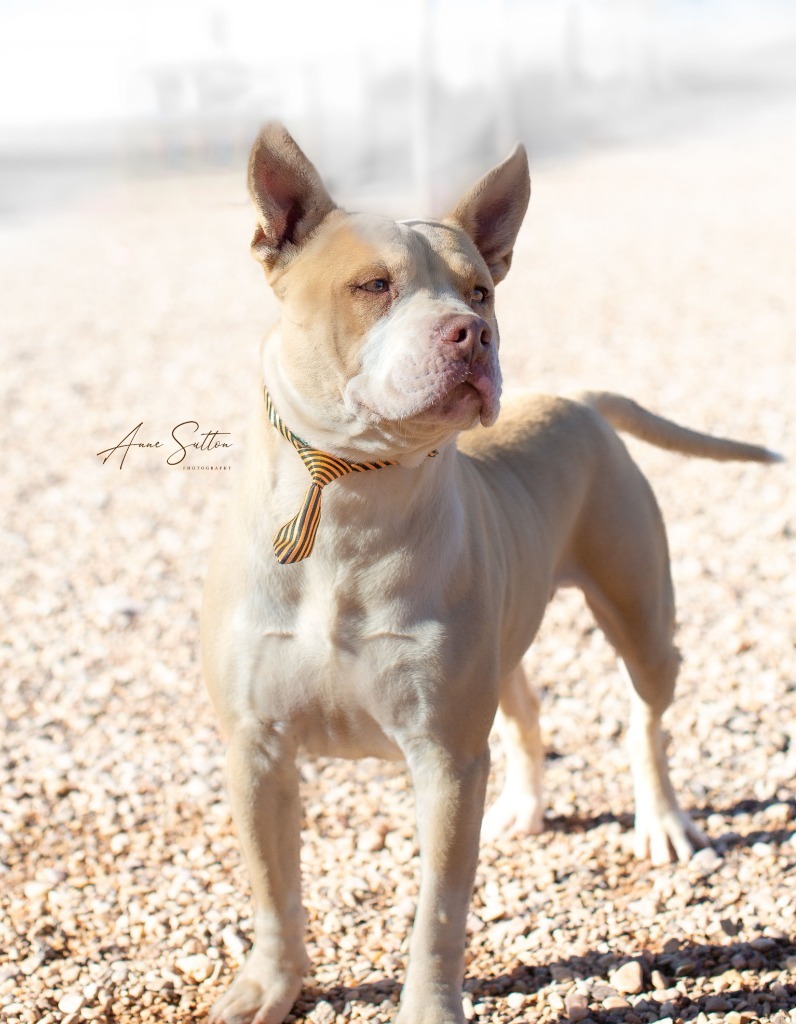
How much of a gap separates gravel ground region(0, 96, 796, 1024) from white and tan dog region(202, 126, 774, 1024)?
0.51 metres

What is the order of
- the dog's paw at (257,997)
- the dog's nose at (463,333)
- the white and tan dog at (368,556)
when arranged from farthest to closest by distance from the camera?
the dog's paw at (257,997), the white and tan dog at (368,556), the dog's nose at (463,333)

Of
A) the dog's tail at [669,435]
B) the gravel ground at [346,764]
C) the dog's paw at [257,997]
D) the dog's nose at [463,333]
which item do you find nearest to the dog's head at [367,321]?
the dog's nose at [463,333]

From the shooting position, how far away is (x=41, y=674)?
525cm

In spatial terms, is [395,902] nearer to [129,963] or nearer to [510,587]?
[129,963]

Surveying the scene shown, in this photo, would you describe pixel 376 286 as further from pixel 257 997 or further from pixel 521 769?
pixel 521 769

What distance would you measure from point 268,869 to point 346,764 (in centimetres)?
143

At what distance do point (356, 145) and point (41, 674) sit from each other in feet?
28.5

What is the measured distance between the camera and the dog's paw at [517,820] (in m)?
4.14

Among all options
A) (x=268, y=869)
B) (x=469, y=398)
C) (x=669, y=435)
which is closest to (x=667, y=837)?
(x=669, y=435)

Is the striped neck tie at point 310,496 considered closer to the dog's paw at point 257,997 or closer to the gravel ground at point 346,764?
the dog's paw at point 257,997

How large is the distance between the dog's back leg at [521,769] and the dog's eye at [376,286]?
1.83m

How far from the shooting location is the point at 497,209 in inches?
120

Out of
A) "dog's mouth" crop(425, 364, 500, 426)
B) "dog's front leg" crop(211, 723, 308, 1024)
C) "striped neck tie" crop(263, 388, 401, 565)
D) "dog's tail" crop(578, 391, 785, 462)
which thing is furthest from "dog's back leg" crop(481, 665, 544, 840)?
"dog's mouth" crop(425, 364, 500, 426)

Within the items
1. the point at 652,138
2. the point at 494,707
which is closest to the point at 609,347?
the point at 494,707
